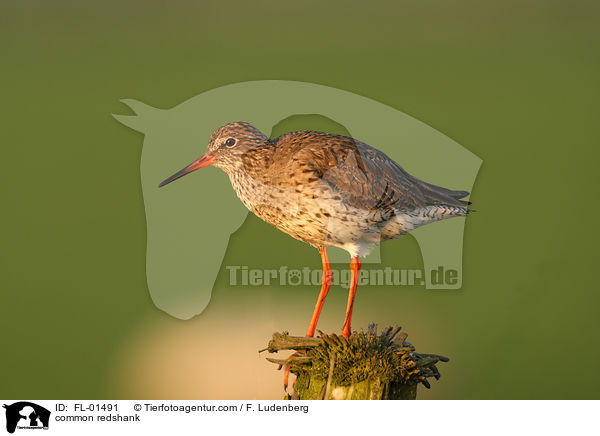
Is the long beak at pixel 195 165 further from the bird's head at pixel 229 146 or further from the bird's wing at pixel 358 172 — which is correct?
the bird's wing at pixel 358 172

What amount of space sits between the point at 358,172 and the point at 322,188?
33 cm

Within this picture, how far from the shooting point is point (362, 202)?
168 inches

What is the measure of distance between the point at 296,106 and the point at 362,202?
93cm

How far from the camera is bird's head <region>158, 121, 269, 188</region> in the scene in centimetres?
427

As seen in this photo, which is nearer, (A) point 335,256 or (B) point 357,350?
(B) point 357,350

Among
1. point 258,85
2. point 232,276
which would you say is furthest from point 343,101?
point 232,276

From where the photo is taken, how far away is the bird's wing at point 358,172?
13.8ft

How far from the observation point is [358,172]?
4293mm

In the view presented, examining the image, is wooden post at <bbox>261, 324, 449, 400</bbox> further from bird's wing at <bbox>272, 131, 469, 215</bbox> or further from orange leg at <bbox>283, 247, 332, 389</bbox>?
bird's wing at <bbox>272, 131, 469, 215</bbox>

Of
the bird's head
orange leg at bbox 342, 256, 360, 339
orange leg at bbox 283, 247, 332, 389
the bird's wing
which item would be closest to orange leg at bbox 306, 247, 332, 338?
orange leg at bbox 283, 247, 332, 389

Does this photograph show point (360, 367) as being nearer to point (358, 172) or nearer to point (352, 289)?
point (352, 289)
